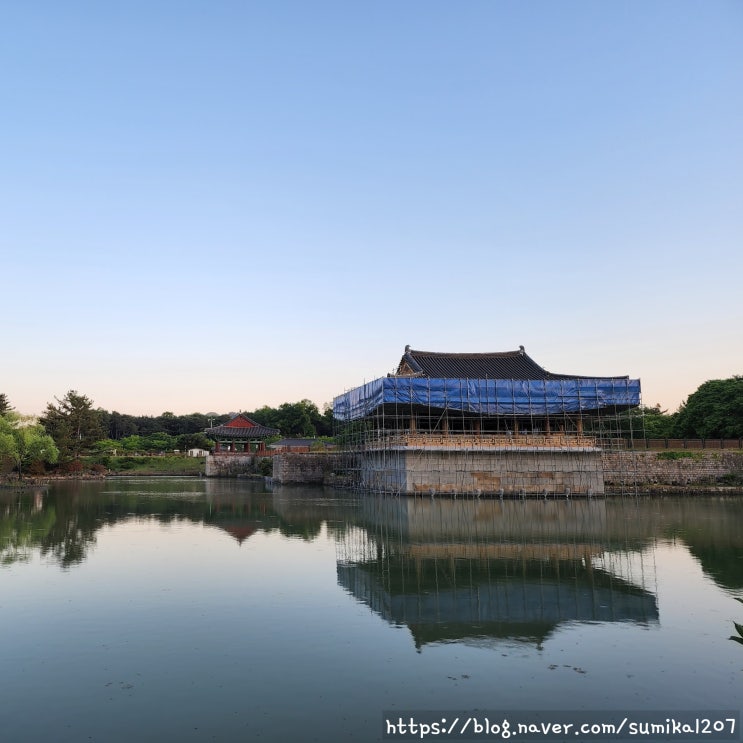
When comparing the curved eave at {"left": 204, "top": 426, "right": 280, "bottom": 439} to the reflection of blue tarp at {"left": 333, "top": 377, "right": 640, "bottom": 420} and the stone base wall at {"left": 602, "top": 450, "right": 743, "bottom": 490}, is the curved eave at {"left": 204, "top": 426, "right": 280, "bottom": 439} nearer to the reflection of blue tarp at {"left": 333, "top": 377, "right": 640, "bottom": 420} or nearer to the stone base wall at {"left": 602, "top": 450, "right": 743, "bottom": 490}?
the reflection of blue tarp at {"left": 333, "top": 377, "right": 640, "bottom": 420}

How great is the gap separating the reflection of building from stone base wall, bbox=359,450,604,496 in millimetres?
8566

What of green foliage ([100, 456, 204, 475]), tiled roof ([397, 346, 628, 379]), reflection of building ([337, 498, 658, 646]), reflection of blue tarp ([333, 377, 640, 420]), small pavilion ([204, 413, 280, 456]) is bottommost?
green foliage ([100, 456, 204, 475])

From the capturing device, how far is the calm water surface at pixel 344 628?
6.97 meters

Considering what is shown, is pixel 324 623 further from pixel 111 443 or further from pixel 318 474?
pixel 111 443

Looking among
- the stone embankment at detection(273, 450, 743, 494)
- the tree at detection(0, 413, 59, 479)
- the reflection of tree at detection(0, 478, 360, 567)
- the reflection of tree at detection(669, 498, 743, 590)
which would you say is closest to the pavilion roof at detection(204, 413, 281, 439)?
the tree at detection(0, 413, 59, 479)

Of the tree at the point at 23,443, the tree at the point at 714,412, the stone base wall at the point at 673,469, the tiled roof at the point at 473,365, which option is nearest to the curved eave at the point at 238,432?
the tree at the point at 23,443

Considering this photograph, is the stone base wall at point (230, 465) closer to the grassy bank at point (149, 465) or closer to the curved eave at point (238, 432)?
the curved eave at point (238, 432)

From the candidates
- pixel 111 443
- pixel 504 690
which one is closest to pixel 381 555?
pixel 504 690

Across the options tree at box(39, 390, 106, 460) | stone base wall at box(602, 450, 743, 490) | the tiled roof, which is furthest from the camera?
tree at box(39, 390, 106, 460)

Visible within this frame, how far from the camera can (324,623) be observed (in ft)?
33.5

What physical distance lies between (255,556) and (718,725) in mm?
12163

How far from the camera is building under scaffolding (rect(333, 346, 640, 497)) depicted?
109ft

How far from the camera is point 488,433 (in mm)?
36656

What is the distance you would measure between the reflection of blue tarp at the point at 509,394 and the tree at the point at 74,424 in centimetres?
3522
